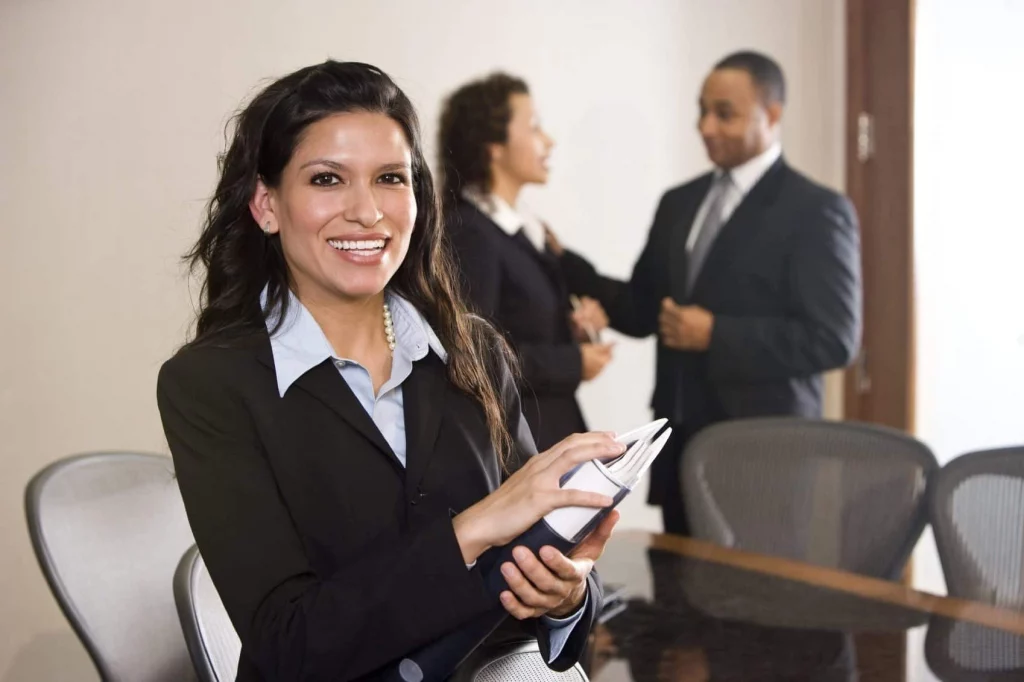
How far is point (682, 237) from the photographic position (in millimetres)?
3701

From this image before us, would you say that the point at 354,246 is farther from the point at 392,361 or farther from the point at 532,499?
the point at 532,499

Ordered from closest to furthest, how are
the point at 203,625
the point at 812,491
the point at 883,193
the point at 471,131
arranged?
the point at 203,625 → the point at 812,491 → the point at 471,131 → the point at 883,193

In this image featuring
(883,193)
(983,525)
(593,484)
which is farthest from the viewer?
(883,193)

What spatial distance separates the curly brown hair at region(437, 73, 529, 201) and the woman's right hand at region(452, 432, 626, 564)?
2114 millimetres

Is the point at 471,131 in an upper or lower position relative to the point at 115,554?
upper

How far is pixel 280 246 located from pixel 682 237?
2351 millimetres

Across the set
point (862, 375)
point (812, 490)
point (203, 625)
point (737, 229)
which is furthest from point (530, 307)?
point (203, 625)

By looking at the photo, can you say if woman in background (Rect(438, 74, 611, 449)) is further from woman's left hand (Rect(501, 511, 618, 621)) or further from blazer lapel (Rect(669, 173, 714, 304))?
woman's left hand (Rect(501, 511, 618, 621))

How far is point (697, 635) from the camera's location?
6.05ft

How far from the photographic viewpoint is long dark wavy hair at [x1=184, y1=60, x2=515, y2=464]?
1.44m

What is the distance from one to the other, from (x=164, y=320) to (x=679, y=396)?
1.67 m

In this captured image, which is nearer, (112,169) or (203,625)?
(203,625)

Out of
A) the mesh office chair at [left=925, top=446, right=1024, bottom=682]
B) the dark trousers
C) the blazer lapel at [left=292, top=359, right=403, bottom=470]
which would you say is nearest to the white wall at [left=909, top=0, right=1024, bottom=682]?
the dark trousers

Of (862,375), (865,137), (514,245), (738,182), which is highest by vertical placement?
(865,137)
